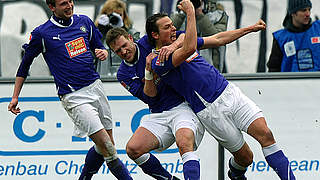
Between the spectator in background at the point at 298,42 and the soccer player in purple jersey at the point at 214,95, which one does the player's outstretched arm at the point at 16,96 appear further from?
the spectator in background at the point at 298,42

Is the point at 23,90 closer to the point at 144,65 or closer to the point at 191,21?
the point at 144,65

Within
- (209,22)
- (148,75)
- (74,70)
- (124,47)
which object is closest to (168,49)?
(148,75)

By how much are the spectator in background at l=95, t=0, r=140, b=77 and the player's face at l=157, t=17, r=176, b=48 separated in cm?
190

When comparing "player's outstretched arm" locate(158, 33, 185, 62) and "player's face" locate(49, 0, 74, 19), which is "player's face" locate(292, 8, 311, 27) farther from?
"player's face" locate(49, 0, 74, 19)

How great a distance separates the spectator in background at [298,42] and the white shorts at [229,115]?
2.11 meters

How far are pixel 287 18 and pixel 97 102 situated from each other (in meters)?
2.69

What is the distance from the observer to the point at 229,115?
306 inches

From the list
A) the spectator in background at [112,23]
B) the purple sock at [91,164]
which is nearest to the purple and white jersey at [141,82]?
the purple sock at [91,164]

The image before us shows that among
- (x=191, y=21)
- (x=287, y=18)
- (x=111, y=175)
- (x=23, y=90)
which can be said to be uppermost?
(x=191, y=21)

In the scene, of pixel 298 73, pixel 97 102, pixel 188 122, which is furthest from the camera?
pixel 298 73

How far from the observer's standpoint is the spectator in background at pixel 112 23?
966 centimetres

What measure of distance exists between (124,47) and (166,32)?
496mm

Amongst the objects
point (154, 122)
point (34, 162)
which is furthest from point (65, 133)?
point (154, 122)

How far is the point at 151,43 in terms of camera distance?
314 inches
